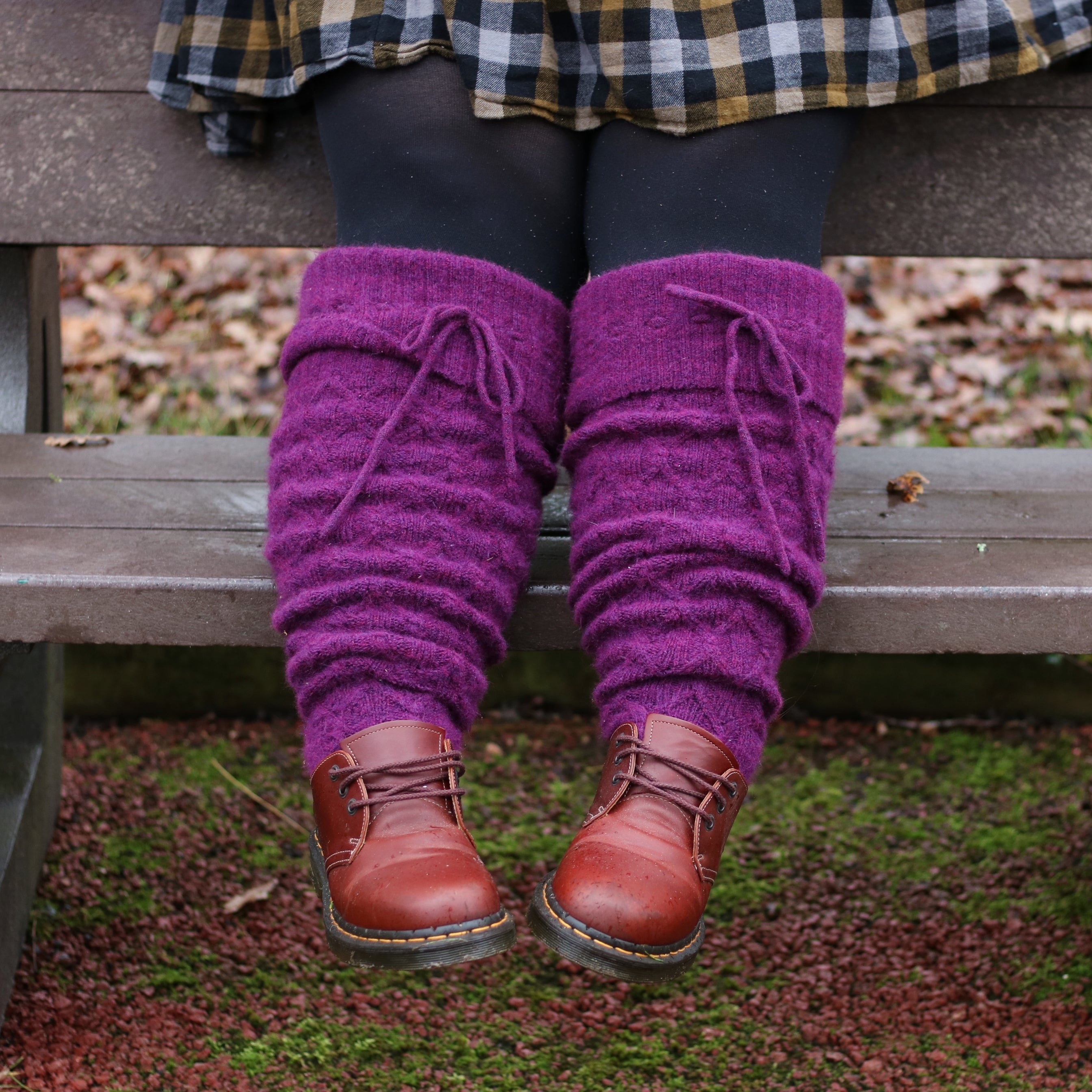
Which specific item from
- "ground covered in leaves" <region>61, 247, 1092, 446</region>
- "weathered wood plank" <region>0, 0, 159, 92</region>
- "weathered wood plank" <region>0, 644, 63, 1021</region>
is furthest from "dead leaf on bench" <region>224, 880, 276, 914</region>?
"ground covered in leaves" <region>61, 247, 1092, 446</region>

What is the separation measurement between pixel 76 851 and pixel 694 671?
108 cm

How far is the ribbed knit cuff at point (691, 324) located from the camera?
106 centimetres

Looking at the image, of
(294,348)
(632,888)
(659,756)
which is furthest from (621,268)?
(632,888)

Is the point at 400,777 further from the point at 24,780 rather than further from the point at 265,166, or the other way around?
the point at 265,166

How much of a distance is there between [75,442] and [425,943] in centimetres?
88

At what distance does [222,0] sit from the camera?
1317 mm

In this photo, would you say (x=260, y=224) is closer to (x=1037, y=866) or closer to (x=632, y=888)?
(x=632, y=888)

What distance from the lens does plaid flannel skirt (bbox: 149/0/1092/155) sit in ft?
3.64

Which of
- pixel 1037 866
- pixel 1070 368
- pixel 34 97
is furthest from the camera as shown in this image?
pixel 1070 368

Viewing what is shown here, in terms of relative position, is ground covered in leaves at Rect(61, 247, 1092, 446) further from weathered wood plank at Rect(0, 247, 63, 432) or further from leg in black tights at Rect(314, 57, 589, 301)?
leg in black tights at Rect(314, 57, 589, 301)

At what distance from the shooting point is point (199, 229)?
157 centimetres

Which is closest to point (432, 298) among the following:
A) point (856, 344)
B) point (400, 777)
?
point (400, 777)

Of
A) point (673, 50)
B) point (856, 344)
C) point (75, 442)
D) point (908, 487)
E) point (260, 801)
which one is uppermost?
point (673, 50)

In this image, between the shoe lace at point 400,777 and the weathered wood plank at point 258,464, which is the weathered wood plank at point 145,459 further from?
the shoe lace at point 400,777
